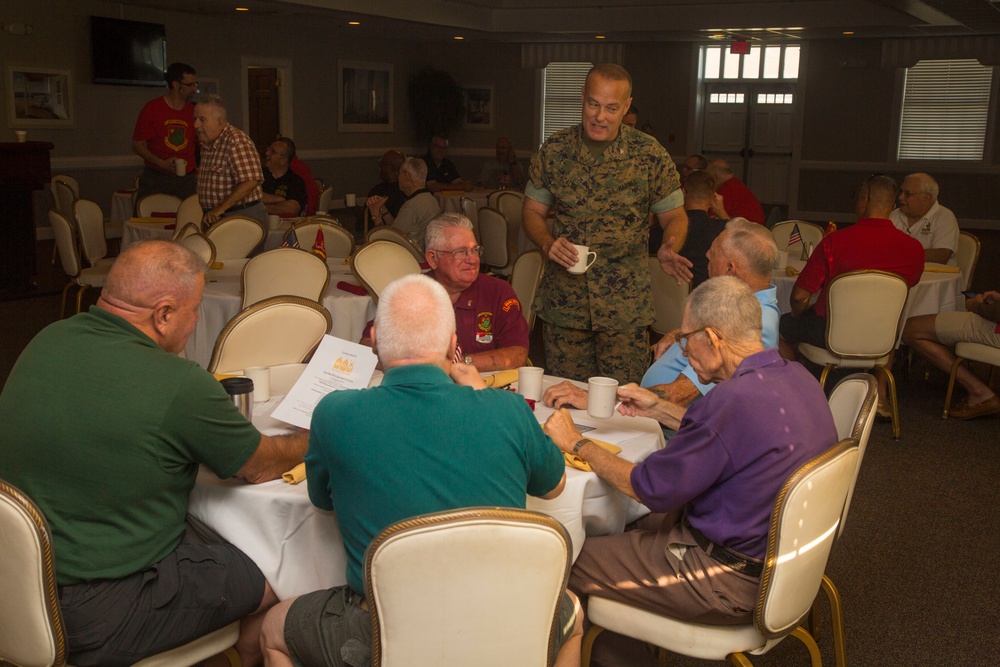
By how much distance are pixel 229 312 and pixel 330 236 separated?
162 centimetres

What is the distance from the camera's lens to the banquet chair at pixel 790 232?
22.9ft

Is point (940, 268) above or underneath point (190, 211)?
underneath

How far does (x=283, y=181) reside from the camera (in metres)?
8.19

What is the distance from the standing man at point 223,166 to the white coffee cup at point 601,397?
3952 mm

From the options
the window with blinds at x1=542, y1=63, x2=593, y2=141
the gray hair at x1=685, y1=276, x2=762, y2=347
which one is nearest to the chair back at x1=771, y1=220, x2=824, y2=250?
the gray hair at x1=685, y1=276, x2=762, y2=347

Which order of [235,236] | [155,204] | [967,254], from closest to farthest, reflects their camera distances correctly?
[235,236]
[967,254]
[155,204]

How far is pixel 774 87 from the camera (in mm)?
16203

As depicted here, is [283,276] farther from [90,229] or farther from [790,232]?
[790,232]

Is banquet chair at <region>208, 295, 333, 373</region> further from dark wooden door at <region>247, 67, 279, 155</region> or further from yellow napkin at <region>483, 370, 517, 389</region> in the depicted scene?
dark wooden door at <region>247, 67, 279, 155</region>

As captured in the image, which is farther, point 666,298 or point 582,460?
point 666,298

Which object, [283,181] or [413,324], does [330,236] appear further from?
[413,324]

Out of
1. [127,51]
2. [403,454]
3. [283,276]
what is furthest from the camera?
[127,51]

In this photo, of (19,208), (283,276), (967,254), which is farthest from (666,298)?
(19,208)

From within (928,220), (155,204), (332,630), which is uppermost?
(928,220)
